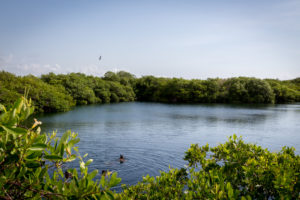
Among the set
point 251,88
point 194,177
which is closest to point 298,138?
point 194,177

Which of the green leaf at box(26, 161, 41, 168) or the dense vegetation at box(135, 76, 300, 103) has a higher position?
the dense vegetation at box(135, 76, 300, 103)

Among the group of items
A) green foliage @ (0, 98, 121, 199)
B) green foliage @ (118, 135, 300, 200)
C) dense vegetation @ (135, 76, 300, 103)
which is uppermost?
dense vegetation @ (135, 76, 300, 103)

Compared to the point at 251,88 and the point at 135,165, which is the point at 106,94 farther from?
the point at 135,165

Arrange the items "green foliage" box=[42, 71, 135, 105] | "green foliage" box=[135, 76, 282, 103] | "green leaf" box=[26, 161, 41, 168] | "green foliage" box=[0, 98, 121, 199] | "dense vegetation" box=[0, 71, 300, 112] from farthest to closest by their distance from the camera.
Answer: "green foliage" box=[135, 76, 282, 103] → "dense vegetation" box=[0, 71, 300, 112] → "green foliage" box=[42, 71, 135, 105] → "green leaf" box=[26, 161, 41, 168] → "green foliage" box=[0, 98, 121, 199]

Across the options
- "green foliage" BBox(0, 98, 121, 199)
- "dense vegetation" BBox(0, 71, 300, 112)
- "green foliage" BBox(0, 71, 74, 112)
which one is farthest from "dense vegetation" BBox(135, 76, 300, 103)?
"green foliage" BBox(0, 98, 121, 199)

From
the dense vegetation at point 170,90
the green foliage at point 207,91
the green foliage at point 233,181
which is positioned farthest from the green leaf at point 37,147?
the green foliage at point 207,91

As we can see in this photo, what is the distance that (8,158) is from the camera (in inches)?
65.2

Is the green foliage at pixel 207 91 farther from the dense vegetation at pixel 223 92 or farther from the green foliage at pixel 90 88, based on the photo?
the green foliage at pixel 90 88

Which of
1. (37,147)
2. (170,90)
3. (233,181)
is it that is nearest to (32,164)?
(37,147)

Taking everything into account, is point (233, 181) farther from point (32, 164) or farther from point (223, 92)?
point (223, 92)

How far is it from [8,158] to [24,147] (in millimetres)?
136

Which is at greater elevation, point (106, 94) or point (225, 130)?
point (106, 94)

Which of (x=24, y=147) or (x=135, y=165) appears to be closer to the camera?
(x=24, y=147)

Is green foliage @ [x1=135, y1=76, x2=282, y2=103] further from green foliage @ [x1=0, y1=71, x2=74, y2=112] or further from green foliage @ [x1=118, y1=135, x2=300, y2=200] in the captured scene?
green foliage @ [x1=118, y1=135, x2=300, y2=200]
